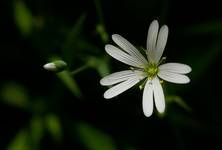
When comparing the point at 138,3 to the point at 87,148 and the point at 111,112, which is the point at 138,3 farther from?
the point at 87,148

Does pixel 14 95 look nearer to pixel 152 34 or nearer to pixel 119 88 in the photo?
pixel 119 88

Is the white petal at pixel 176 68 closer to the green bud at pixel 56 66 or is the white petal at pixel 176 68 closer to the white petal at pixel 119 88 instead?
the white petal at pixel 119 88

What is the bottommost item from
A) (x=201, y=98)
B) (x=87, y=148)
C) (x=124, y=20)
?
(x=87, y=148)

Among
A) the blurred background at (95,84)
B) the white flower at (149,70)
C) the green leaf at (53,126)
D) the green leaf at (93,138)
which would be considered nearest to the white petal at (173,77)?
the white flower at (149,70)

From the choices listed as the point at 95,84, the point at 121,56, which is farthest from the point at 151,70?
the point at 95,84

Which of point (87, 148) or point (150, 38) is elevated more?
point (150, 38)

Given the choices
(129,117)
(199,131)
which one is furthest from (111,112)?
(199,131)
